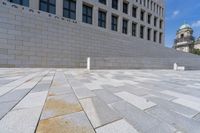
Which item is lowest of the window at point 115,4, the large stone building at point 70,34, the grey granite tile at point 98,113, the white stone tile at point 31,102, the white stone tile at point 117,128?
the white stone tile at point 117,128

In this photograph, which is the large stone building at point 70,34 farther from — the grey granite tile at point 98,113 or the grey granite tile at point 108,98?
the grey granite tile at point 98,113

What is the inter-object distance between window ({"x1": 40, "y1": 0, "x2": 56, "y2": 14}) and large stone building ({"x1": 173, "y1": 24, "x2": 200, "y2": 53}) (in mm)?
67622

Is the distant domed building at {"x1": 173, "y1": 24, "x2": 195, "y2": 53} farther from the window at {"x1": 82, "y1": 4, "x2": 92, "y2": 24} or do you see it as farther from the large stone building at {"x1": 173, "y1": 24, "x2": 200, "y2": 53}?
the window at {"x1": 82, "y1": 4, "x2": 92, "y2": 24}

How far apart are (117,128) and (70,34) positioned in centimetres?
1315

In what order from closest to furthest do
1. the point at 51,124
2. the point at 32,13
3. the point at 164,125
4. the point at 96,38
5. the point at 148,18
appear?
the point at 51,124 → the point at 164,125 → the point at 32,13 → the point at 96,38 → the point at 148,18

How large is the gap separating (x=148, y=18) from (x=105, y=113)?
30577 mm

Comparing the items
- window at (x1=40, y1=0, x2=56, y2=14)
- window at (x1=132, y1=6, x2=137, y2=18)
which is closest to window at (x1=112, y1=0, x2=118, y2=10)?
window at (x1=132, y1=6, x2=137, y2=18)

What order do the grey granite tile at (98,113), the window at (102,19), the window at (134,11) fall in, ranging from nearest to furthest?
1. the grey granite tile at (98,113)
2. the window at (102,19)
3. the window at (134,11)

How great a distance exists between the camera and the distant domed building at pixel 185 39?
6175 cm

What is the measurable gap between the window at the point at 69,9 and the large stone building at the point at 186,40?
64.9 metres

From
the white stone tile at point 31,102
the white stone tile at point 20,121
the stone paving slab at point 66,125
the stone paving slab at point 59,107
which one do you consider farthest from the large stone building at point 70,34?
the stone paving slab at point 66,125

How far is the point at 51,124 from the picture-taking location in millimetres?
1597

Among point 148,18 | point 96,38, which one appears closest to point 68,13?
point 96,38

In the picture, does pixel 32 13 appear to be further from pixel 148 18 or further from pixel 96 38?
pixel 148 18
